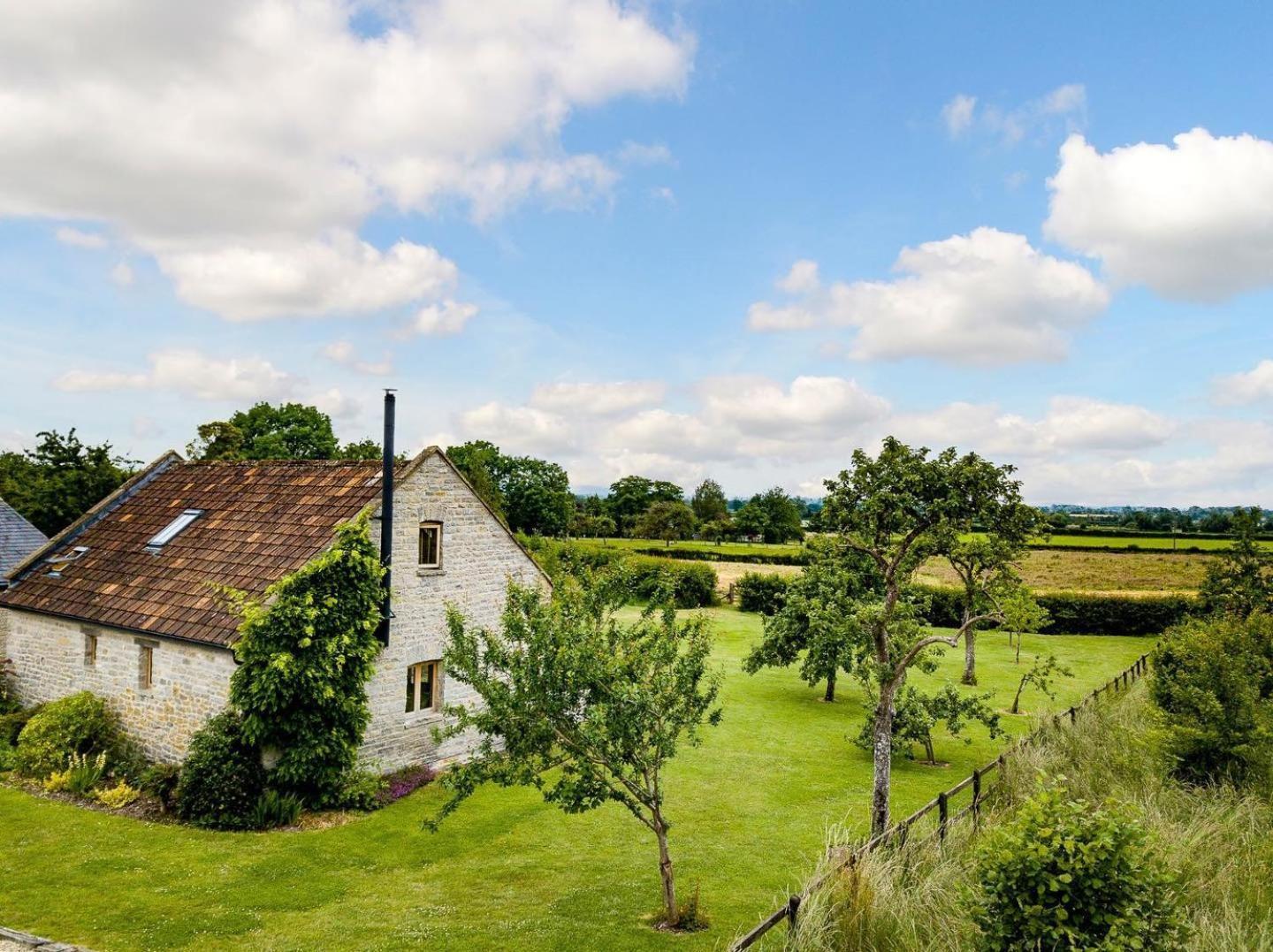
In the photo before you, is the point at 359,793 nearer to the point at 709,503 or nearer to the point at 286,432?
the point at 286,432

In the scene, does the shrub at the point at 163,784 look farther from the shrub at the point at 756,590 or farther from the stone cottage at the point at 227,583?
the shrub at the point at 756,590

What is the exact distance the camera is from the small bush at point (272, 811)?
49.1 feet

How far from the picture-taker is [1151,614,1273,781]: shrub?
49.9ft

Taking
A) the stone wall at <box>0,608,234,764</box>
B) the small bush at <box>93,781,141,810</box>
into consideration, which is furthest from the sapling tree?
the small bush at <box>93,781,141,810</box>

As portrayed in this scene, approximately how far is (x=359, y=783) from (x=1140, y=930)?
13.8 meters

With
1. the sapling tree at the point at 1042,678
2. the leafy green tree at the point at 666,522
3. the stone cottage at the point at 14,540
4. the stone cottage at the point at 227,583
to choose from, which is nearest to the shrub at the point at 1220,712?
→ the sapling tree at the point at 1042,678

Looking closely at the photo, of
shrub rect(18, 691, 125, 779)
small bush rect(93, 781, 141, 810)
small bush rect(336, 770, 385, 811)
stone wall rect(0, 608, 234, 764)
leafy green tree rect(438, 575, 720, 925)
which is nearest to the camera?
leafy green tree rect(438, 575, 720, 925)

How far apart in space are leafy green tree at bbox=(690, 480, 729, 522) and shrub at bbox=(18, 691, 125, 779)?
11253cm

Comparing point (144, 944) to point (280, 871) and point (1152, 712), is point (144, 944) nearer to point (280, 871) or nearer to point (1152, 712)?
point (280, 871)

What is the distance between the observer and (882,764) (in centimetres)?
1327

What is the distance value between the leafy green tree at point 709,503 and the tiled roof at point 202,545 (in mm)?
108718

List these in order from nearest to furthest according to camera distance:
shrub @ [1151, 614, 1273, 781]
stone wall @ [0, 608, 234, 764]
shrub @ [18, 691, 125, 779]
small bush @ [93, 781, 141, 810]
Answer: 1. shrub @ [1151, 614, 1273, 781]
2. small bush @ [93, 781, 141, 810]
3. stone wall @ [0, 608, 234, 764]
4. shrub @ [18, 691, 125, 779]

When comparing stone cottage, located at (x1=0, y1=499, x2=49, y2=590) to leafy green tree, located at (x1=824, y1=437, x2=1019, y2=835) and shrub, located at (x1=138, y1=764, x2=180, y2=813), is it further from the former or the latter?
leafy green tree, located at (x1=824, y1=437, x2=1019, y2=835)

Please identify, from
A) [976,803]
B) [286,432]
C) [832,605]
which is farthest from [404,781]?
[286,432]
